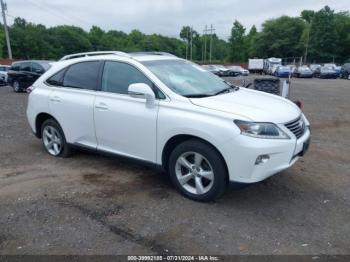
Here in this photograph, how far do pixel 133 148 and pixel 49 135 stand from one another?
2.10m

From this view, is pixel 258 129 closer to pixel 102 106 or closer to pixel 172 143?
pixel 172 143

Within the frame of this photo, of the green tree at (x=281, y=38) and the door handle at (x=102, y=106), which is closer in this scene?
the door handle at (x=102, y=106)

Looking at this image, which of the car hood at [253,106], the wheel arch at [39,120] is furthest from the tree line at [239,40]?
the car hood at [253,106]

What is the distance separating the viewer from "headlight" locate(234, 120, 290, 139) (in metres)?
3.91

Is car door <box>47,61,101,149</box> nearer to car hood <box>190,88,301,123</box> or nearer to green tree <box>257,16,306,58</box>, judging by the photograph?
car hood <box>190,88,301,123</box>

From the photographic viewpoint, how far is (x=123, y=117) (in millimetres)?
4812

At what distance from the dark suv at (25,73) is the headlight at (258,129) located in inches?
560

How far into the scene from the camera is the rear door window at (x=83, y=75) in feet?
17.5

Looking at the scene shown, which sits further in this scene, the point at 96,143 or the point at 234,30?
the point at 234,30

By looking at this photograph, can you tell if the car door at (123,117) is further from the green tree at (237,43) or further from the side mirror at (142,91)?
the green tree at (237,43)

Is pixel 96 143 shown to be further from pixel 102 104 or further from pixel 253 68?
pixel 253 68

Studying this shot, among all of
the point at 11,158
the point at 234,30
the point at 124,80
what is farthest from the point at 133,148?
the point at 234,30

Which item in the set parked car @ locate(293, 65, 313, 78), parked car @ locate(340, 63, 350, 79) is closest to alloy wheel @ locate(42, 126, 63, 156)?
parked car @ locate(340, 63, 350, 79)

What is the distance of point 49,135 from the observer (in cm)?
621
